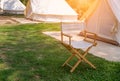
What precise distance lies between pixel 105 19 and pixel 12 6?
14865mm

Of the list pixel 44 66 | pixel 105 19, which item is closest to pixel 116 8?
pixel 105 19

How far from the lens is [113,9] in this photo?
33.1 ft

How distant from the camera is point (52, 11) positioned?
18.4m

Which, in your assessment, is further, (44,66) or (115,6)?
(115,6)

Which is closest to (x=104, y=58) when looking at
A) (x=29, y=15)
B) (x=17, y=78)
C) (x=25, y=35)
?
(x=17, y=78)

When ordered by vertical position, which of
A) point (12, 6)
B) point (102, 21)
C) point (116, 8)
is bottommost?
point (12, 6)

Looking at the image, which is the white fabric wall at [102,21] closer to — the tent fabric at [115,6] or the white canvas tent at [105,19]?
the white canvas tent at [105,19]

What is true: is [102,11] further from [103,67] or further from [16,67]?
[16,67]

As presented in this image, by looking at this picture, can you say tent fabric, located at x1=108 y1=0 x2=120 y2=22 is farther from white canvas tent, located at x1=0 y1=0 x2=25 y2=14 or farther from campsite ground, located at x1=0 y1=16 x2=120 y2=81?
white canvas tent, located at x1=0 y1=0 x2=25 y2=14

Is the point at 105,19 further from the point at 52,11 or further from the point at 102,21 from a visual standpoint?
the point at 52,11

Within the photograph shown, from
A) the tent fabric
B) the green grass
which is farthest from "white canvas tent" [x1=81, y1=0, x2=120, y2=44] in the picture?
the green grass

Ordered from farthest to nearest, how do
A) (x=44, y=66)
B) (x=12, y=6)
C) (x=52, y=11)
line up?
(x=12, y=6) < (x=52, y=11) < (x=44, y=66)

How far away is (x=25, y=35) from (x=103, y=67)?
5.96m

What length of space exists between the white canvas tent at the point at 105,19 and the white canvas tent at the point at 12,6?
12.8 m
